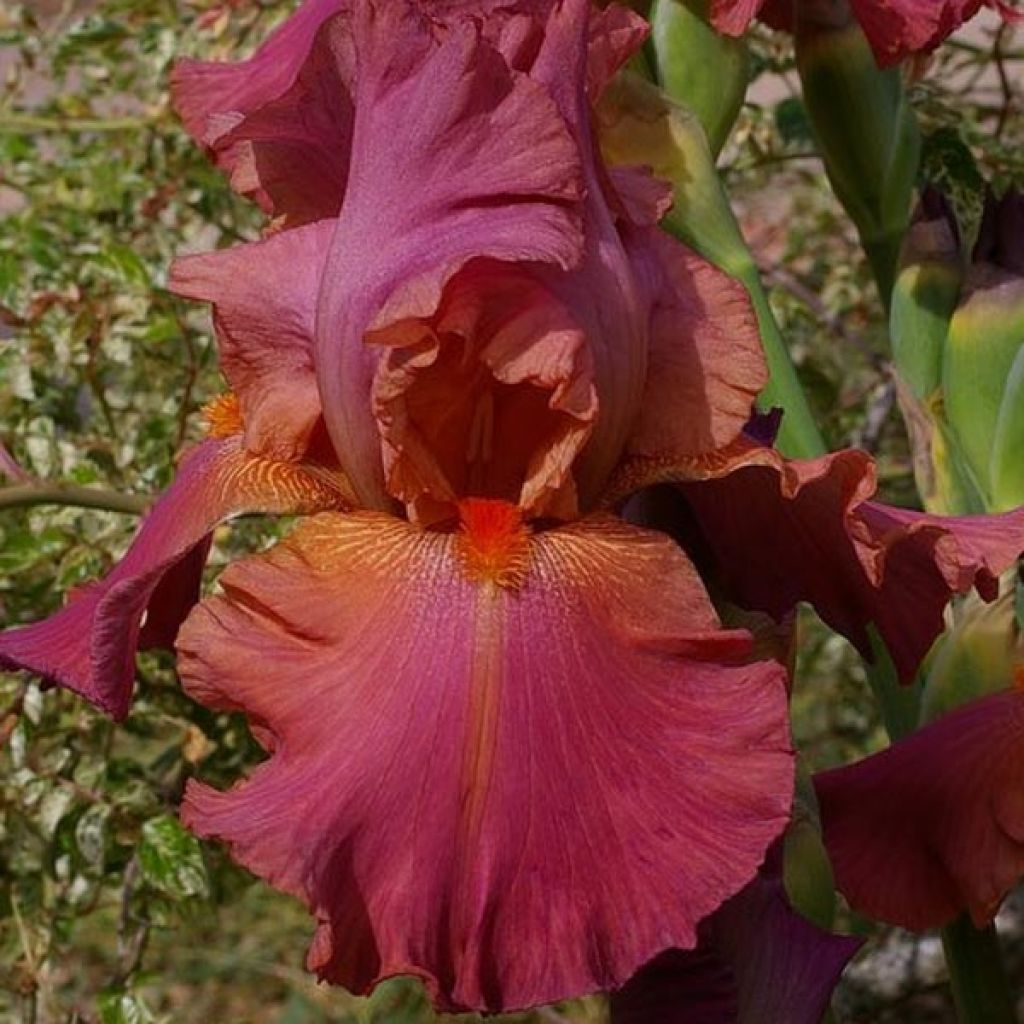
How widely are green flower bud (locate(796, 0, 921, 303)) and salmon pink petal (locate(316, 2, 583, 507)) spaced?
0.41m

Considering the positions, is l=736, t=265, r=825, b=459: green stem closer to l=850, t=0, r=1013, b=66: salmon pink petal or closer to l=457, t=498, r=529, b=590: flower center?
l=850, t=0, r=1013, b=66: salmon pink petal

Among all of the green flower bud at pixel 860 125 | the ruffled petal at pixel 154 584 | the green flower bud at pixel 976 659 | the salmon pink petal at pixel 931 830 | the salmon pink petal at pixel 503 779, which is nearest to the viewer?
the salmon pink petal at pixel 503 779

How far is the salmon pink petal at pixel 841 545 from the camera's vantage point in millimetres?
676

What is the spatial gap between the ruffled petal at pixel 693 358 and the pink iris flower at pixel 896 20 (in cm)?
23

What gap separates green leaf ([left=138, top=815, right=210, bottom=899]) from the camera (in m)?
1.31

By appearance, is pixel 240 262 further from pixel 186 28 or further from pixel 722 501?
pixel 186 28

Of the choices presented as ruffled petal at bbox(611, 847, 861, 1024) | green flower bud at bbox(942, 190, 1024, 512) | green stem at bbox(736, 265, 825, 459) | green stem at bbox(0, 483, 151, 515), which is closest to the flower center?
ruffled petal at bbox(611, 847, 861, 1024)

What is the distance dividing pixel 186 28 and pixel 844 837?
1.28 m

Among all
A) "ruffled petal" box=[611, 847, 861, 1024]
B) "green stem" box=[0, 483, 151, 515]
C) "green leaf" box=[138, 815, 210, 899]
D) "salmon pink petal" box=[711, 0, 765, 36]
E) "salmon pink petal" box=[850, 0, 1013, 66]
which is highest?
"salmon pink petal" box=[711, 0, 765, 36]

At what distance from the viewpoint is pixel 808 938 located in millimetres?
691

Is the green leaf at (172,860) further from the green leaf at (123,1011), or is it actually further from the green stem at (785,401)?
the green stem at (785,401)

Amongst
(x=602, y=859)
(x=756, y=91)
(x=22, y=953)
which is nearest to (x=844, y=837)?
(x=602, y=859)

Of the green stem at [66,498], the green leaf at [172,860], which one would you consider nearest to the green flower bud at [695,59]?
the green stem at [66,498]

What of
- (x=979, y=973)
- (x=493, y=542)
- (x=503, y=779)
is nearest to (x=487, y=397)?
(x=493, y=542)
